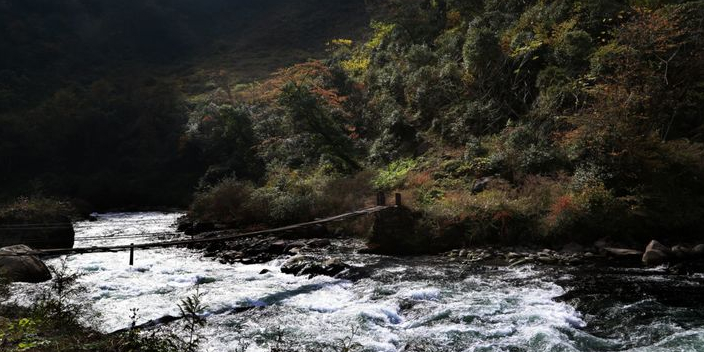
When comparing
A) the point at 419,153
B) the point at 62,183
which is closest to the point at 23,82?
the point at 62,183

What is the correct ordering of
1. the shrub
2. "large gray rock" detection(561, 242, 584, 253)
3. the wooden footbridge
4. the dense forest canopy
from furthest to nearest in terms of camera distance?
1. the shrub
2. the dense forest canopy
3. "large gray rock" detection(561, 242, 584, 253)
4. the wooden footbridge

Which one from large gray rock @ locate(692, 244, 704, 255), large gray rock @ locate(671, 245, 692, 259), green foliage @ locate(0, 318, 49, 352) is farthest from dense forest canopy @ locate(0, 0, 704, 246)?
green foliage @ locate(0, 318, 49, 352)

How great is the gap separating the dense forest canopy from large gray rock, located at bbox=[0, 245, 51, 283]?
30.6 ft

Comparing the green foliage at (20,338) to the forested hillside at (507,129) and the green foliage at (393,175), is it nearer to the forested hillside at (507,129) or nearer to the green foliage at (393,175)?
the forested hillside at (507,129)

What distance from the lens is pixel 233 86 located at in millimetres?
49781

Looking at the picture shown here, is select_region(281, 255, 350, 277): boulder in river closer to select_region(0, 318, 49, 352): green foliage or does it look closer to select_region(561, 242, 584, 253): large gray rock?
select_region(561, 242, 584, 253): large gray rock

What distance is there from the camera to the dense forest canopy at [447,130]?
534 inches

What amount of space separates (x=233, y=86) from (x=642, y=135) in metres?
43.6

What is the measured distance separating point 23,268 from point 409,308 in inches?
396

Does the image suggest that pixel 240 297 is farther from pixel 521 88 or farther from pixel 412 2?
pixel 412 2

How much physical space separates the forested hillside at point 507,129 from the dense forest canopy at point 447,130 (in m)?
0.07

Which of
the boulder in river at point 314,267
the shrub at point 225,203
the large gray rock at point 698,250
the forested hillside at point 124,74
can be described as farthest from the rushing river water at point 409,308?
the forested hillside at point 124,74

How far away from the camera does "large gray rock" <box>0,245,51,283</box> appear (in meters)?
11.2

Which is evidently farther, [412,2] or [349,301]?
[412,2]
